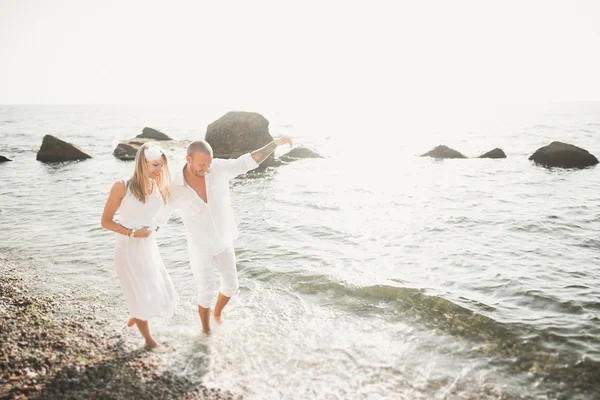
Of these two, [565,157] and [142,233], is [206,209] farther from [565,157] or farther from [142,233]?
[565,157]

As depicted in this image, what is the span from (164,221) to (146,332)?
4.64 ft

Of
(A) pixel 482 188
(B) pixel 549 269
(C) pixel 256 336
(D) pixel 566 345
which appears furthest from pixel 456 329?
(A) pixel 482 188

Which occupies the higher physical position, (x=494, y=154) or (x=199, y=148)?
(x=199, y=148)

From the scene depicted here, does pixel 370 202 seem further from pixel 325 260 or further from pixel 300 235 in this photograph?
pixel 325 260

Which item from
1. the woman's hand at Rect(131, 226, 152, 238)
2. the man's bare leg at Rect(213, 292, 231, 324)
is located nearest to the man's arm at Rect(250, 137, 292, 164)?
the woman's hand at Rect(131, 226, 152, 238)

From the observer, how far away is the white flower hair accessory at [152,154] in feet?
14.1

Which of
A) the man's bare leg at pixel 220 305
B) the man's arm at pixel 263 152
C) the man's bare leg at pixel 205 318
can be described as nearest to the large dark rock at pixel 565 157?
the man's arm at pixel 263 152

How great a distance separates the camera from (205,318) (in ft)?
17.7

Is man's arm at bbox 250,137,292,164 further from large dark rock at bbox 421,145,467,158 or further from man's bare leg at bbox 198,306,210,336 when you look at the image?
large dark rock at bbox 421,145,467,158

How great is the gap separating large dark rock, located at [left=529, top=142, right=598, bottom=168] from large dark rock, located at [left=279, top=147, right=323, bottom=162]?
13735 mm

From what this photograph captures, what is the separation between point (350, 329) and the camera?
571 centimetres

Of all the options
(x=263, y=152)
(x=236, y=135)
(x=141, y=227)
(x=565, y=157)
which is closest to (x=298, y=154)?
(x=236, y=135)

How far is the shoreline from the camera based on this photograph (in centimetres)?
412

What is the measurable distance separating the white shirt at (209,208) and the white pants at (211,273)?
115 mm
